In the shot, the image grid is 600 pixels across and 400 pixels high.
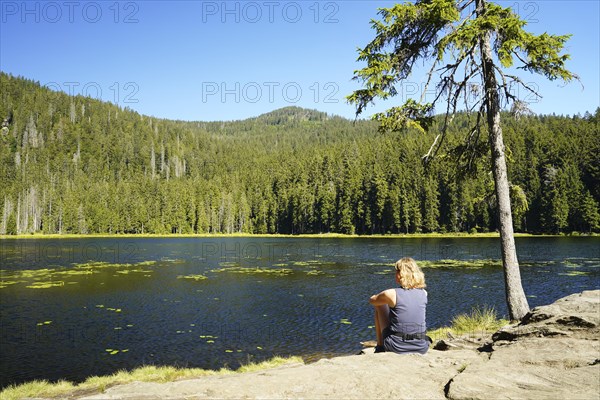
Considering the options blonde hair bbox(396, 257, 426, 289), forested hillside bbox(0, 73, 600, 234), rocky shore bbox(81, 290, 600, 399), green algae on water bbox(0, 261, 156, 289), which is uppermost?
forested hillside bbox(0, 73, 600, 234)

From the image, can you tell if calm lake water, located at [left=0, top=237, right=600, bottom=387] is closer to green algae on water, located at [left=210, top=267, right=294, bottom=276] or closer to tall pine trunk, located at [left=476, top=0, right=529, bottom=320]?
green algae on water, located at [left=210, top=267, right=294, bottom=276]

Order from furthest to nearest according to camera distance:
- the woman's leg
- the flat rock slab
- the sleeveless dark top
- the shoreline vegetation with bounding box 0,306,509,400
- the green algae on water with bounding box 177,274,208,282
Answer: the green algae on water with bounding box 177,274,208,282 < the shoreline vegetation with bounding box 0,306,509,400 < the woman's leg < the sleeveless dark top < the flat rock slab

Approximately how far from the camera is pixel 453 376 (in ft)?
21.3

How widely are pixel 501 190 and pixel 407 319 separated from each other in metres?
8.21

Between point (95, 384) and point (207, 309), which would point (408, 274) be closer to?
point (95, 384)

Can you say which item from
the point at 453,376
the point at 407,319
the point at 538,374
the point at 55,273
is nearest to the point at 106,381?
the point at 407,319

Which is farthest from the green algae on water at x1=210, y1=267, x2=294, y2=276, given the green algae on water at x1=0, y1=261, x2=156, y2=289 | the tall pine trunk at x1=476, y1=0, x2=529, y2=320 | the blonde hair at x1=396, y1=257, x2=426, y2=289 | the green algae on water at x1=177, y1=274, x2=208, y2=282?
the blonde hair at x1=396, y1=257, x2=426, y2=289

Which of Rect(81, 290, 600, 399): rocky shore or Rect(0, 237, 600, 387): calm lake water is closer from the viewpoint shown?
Rect(81, 290, 600, 399): rocky shore

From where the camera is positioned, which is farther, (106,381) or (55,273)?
(55,273)

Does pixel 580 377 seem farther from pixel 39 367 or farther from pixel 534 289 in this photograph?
pixel 534 289

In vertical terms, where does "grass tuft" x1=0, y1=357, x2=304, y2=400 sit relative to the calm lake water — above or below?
above

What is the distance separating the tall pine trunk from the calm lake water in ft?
19.9

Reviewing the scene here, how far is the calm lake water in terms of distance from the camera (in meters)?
15.5

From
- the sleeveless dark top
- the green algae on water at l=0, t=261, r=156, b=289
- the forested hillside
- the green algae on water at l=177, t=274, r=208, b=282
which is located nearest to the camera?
the sleeveless dark top
